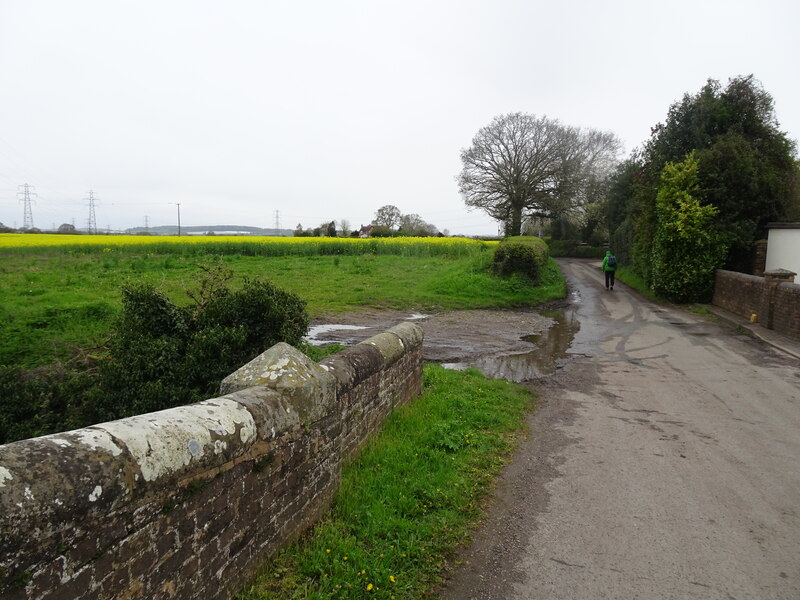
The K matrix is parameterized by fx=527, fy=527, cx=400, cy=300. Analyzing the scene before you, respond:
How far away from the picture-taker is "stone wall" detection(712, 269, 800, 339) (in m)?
11.8

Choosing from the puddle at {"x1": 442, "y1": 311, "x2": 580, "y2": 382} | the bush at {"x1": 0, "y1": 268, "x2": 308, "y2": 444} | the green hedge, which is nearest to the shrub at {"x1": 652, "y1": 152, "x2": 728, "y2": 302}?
the puddle at {"x1": 442, "y1": 311, "x2": 580, "y2": 382}

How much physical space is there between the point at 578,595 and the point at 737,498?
87.4 inches

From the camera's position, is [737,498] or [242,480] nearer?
[242,480]

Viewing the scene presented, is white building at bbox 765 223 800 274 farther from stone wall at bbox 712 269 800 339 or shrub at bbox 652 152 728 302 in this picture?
stone wall at bbox 712 269 800 339

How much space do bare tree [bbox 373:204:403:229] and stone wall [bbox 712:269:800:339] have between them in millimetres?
54941

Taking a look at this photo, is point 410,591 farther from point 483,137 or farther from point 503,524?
point 483,137

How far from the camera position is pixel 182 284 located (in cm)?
702

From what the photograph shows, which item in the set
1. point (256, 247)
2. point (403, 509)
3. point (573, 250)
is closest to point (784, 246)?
point (403, 509)

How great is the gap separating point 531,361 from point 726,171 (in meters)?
11.8

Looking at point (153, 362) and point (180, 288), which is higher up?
point (153, 362)

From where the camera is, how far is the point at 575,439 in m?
6.00

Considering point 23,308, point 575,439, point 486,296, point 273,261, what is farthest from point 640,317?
point 273,261

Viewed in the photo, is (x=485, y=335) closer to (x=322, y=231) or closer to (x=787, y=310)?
(x=787, y=310)

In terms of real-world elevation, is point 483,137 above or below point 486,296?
above
